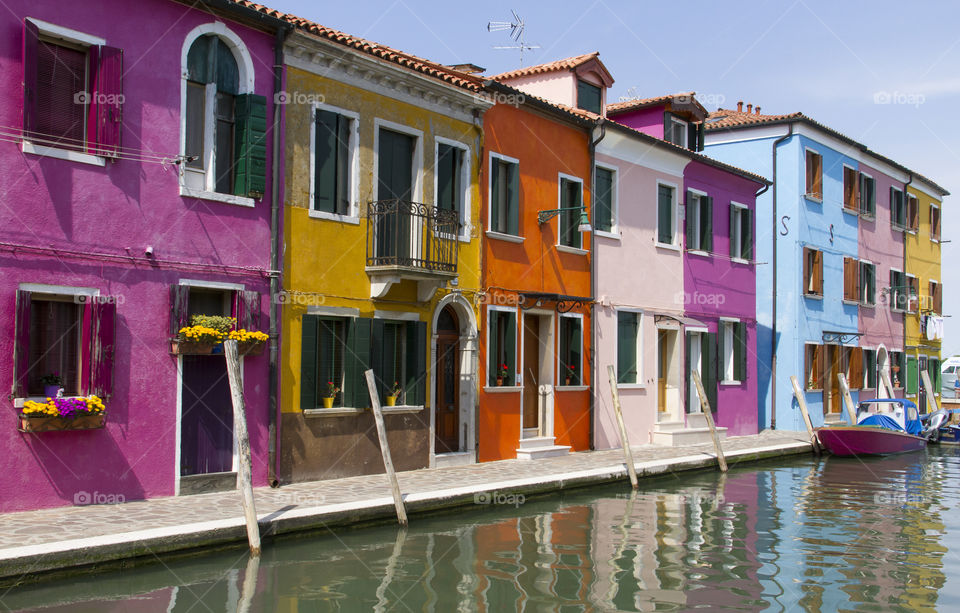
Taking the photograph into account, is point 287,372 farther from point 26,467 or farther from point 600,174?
point 600,174

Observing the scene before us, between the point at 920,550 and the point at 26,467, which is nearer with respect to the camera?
the point at 26,467

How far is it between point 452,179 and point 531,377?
4.33 metres

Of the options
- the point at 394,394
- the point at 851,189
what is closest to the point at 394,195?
the point at 394,394

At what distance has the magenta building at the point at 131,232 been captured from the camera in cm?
1078

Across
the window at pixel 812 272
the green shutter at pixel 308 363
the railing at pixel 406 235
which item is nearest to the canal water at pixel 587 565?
the green shutter at pixel 308 363

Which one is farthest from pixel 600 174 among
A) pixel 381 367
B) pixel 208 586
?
pixel 208 586

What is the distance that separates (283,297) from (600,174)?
919 cm

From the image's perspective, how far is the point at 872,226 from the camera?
33.1 meters

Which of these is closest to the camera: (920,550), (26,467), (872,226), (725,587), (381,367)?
(725,587)

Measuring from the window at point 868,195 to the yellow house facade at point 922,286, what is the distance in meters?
3.23

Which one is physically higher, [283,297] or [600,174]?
[600,174]

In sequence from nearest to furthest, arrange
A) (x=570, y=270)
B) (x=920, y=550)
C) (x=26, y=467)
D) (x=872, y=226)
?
(x=26, y=467), (x=920, y=550), (x=570, y=270), (x=872, y=226)

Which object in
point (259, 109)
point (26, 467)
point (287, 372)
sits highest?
point (259, 109)

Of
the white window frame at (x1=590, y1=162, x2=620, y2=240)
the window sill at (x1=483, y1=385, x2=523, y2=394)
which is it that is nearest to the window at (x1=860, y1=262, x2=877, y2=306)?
the white window frame at (x1=590, y1=162, x2=620, y2=240)
